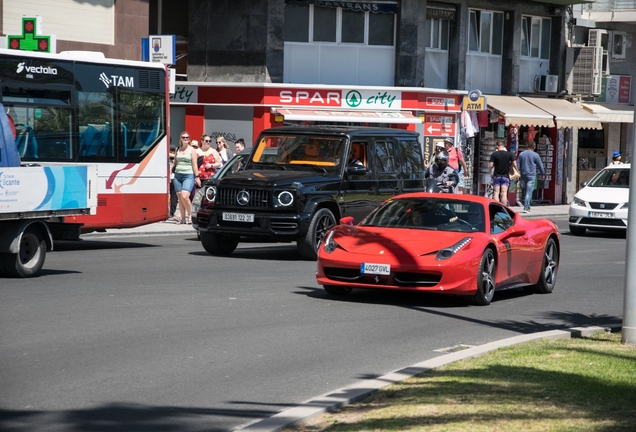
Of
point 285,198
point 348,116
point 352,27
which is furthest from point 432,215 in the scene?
point 352,27

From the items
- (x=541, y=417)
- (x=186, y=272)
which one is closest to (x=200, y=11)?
(x=186, y=272)

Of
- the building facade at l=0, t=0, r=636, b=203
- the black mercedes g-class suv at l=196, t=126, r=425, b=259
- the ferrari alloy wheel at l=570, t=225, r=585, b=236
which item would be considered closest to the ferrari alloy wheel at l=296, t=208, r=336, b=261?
the black mercedes g-class suv at l=196, t=126, r=425, b=259

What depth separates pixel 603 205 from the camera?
24531 millimetres

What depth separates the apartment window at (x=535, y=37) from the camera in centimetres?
3944

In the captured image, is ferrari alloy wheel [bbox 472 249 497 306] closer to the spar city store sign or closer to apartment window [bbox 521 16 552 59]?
the spar city store sign

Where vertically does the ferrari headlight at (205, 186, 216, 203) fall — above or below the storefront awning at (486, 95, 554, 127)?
below

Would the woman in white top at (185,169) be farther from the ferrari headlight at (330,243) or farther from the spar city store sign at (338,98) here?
the ferrari headlight at (330,243)

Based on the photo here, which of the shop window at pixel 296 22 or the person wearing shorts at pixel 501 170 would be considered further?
the shop window at pixel 296 22

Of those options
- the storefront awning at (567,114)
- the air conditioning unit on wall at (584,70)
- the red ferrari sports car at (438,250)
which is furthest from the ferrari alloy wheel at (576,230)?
the air conditioning unit on wall at (584,70)

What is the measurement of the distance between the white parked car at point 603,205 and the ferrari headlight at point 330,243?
41.3 ft

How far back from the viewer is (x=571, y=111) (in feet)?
128

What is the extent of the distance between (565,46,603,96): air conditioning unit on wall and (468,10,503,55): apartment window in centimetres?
385

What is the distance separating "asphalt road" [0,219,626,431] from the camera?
7.15 metres

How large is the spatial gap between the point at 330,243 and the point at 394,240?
77cm
